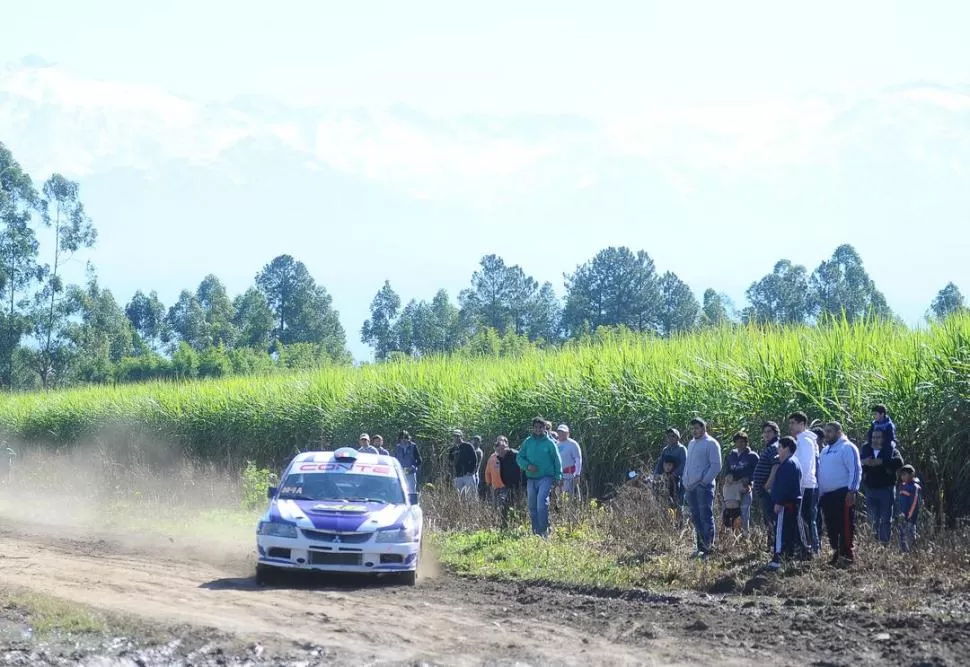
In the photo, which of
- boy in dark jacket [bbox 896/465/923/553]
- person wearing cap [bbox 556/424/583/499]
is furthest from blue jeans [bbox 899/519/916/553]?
person wearing cap [bbox 556/424/583/499]

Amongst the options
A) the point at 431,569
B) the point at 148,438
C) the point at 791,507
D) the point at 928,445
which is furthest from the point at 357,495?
A: the point at 148,438

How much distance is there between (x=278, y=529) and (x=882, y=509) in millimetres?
7548

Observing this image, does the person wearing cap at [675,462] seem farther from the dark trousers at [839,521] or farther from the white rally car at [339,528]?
the white rally car at [339,528]

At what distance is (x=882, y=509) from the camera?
47.5 feet

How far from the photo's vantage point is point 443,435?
27297mm

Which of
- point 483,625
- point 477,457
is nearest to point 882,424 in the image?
point 483,625

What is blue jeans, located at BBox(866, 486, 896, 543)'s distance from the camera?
14.4 metres

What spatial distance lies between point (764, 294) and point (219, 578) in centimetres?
8690

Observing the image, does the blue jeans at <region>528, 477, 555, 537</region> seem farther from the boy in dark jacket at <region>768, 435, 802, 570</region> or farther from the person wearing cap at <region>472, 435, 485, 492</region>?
the boy in dark jacket at <region>768, 435, 802, 570</region>

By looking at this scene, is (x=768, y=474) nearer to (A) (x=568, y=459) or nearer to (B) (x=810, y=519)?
(B) (x=810, y=519)

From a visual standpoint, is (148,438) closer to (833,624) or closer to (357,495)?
(357,495)

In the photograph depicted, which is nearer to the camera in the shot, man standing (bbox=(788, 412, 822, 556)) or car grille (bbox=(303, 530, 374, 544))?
car grille (bbox=(303, 530, 374, 544))

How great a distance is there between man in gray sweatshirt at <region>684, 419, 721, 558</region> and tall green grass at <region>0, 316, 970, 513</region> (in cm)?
284

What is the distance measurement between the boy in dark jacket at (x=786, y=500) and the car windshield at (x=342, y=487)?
4850mm
